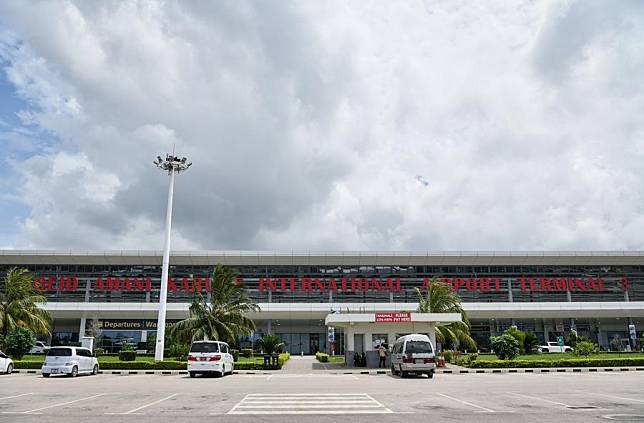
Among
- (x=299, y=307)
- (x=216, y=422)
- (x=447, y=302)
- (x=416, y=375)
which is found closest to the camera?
(x=216, y=422)

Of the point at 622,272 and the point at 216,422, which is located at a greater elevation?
the point at 622,272

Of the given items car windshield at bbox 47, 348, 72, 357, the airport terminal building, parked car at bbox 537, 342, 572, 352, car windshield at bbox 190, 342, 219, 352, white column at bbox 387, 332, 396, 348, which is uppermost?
the airport terminal building

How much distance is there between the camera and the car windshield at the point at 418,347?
25520mm

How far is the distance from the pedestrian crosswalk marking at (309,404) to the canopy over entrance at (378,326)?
17.3 metres

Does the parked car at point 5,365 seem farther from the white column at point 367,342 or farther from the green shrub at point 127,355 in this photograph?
the white column at point 367,342

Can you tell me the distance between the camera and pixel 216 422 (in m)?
10.7

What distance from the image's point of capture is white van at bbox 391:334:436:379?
25.1 metres

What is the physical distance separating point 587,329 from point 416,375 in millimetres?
43421

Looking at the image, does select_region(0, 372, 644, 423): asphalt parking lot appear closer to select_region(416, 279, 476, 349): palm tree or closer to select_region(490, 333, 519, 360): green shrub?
select_region(490, 333, 519, 360): green shrub

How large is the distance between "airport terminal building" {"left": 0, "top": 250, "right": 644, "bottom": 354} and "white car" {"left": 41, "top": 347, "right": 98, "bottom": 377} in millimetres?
28891

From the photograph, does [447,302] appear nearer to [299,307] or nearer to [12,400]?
[299,307]

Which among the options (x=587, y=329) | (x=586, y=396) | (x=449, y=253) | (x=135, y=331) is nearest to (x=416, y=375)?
(x=586, y=396)

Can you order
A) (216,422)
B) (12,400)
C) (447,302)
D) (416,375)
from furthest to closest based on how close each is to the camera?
(447,302)
(416,375)
(12,400)
(216,422)

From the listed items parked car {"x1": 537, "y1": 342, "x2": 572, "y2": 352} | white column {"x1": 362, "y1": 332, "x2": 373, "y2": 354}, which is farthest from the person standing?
parked car {"x1": 537, "y1": 342, "x2": 572, "y2": 352}
